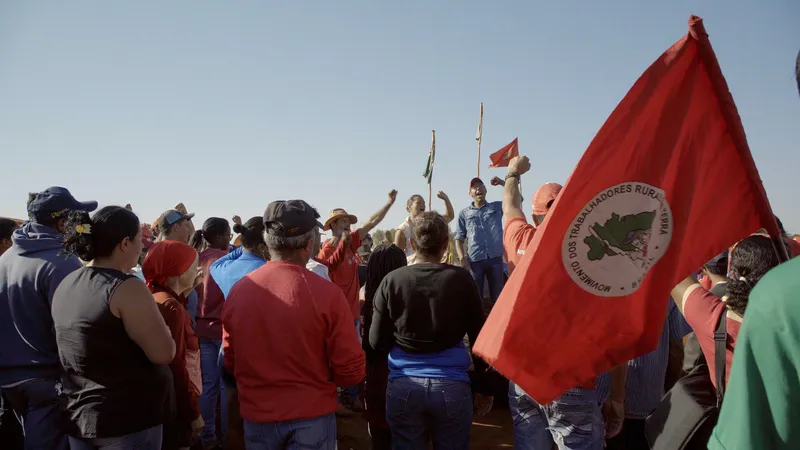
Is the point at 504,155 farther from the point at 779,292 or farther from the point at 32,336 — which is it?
the point at 779,292

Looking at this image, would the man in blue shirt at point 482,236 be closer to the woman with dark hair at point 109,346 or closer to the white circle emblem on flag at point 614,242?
the woman with dark hair at point 109,346

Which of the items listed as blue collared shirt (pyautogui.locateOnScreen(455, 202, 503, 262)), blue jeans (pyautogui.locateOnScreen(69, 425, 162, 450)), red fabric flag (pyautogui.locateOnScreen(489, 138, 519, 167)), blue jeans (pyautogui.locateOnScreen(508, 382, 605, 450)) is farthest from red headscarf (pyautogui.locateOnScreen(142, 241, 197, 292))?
red fabric flag (pyautogui.locateOnScreen(489, 138, 519, 167))

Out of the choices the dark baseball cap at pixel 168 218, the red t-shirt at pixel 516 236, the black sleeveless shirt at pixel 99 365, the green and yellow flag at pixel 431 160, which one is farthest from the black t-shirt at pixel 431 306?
the green and yellow flag at pixel 431 160

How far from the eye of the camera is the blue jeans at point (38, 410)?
10.4 ft

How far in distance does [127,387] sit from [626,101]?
2.80 meters

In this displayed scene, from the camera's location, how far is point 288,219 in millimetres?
3072

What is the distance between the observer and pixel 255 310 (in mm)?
2908

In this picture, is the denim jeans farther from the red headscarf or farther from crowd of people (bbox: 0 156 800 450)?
the red headscarf

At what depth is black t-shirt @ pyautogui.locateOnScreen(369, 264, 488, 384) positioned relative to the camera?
3339 mm

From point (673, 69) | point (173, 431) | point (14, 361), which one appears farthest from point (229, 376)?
point (673, 69)

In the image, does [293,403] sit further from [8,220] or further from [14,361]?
[8,220]

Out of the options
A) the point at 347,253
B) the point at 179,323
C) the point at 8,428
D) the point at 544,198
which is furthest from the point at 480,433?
the point at 8,428

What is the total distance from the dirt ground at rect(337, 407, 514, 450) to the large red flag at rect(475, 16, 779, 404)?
163 inches

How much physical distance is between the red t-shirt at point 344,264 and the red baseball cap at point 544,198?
7.85ft
